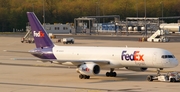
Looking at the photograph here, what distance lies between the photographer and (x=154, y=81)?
4866 centimetres

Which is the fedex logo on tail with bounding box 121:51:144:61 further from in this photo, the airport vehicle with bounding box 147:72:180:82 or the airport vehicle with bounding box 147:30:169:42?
the airport vehicle with bounding box 147:30:169:42

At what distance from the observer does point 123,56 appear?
50062 mm

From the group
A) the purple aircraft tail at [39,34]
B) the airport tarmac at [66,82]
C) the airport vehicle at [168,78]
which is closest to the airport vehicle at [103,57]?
the purple aircraft tail at [39,34]

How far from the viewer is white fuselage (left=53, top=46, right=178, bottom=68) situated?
48.5 meters

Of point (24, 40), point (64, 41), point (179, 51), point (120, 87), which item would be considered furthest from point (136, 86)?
point (24, 40)

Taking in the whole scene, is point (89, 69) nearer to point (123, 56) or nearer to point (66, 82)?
point (66, 82)

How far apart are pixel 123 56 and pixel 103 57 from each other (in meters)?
2.45

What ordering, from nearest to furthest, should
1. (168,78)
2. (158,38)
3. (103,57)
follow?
(168,78)
(103,57)
(158,38)

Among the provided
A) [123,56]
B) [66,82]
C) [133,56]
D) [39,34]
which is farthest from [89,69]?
[39,34]

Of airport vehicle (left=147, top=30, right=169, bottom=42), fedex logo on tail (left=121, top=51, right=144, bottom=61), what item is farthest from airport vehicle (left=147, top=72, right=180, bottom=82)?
airport vehicle (left=147, top=30, right=169, bottom=42)

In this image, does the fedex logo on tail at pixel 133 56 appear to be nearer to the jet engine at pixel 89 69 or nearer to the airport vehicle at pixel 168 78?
the airport vehicle at pixel 168 78

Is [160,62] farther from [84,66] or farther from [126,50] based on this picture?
[84,66]

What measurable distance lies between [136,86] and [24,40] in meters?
78.0

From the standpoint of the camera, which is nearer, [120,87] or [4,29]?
[120,87]
